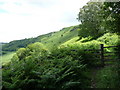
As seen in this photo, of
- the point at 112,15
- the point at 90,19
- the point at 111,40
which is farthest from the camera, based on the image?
the point at 90,19

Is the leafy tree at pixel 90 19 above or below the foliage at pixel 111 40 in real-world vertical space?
above

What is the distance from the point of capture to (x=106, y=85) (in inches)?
221

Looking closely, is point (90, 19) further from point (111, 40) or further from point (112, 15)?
point (112, 15)

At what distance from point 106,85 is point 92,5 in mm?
31525

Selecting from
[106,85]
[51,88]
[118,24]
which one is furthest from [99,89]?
[118,24]

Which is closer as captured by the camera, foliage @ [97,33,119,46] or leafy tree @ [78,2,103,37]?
foliage @ [97,33,119,46]

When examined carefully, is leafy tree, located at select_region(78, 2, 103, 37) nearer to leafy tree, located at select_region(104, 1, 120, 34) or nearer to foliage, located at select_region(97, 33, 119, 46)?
foliage, located at select_region(97, 33, 119, 46)

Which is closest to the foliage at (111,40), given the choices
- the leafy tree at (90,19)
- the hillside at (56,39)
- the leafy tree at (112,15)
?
the leafy tree at (112,15)

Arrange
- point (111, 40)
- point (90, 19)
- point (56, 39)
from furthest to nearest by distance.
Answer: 1. point (56, 39)
2. point (90, 19)
3. point (111, 40)

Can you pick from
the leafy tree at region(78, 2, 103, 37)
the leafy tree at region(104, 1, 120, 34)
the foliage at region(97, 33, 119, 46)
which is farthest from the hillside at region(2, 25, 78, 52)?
the leafy tree at region(104, 1, 120, 34)

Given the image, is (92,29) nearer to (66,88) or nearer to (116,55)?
(116,55)

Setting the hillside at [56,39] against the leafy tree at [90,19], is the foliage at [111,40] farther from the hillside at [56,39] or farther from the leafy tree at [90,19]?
the hillside at [56,39]

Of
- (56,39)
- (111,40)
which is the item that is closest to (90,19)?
(111,40)

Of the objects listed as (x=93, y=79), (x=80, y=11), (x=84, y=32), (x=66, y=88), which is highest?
(x=80, y=11)
